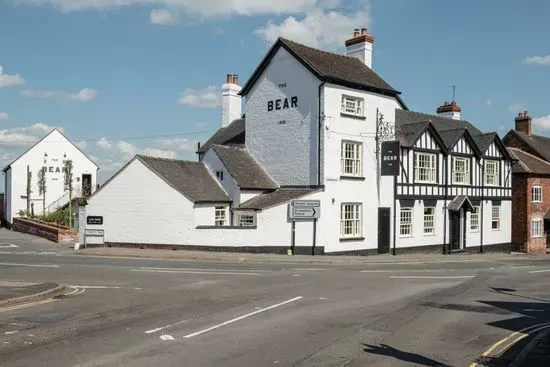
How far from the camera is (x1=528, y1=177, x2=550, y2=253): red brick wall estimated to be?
42.4 meters

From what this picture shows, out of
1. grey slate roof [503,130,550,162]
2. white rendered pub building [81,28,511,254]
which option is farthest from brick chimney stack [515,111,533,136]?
white rendered pub building [81,28,511,254]

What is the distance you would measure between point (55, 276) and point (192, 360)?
478 inches

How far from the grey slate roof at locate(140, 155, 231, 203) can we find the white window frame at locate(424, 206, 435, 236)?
12.6m

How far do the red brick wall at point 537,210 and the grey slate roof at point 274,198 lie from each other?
21.7 meters

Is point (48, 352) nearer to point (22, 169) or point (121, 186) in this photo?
point (121, 186)

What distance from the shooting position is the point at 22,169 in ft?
177

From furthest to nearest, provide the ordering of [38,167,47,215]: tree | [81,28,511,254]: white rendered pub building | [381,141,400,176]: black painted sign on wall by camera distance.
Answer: [38,167,47,215]: tree < [381,141,400,176]: black painted sign on wall < [81,28,511,254]: white rendered pub building

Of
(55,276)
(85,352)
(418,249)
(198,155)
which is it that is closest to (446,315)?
(85,352)

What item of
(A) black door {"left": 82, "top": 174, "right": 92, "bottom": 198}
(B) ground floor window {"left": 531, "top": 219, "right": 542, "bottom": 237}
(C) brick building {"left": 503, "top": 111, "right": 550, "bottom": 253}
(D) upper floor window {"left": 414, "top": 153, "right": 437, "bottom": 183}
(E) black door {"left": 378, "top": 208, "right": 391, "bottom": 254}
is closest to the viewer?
(E) black door {"left": 378, "top": 208, "right": 391, "bottom": 254}

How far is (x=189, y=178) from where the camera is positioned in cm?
3098

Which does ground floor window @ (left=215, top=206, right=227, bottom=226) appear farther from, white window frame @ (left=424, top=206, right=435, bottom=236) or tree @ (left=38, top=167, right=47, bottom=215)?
tree @ (left=38, top=167, right=47, bottom=215)

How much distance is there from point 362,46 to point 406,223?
11.3 m

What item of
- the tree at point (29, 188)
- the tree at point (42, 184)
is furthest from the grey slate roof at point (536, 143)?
the tree at point (29, 188)

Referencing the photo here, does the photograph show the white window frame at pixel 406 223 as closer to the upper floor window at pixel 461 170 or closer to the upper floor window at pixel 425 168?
the upper floor window at pixel 425 168
